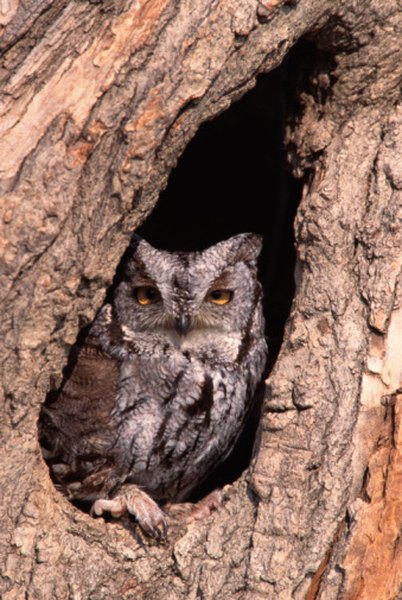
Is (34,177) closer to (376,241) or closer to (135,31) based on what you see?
(135,31)

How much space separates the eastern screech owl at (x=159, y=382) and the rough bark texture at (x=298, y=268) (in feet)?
1.09

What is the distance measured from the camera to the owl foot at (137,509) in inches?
110

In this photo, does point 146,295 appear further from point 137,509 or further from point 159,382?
point 137,509

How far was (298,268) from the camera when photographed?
9.52 ft

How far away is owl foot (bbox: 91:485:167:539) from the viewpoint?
2.79 metres

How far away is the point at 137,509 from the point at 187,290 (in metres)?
0.79

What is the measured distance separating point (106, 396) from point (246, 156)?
5.49 ft

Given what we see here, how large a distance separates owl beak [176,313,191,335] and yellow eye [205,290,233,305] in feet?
0.49

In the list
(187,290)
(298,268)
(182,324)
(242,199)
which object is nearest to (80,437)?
(182,324)

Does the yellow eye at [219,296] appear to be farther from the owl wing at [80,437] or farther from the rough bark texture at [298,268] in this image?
the owl wing at [80,437]

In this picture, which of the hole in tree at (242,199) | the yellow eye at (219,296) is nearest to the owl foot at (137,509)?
the yellow eye at (219,296)

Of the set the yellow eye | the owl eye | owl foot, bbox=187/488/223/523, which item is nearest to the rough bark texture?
owl foot, bbox=187/488/223/523

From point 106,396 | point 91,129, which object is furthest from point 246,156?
point 91,129

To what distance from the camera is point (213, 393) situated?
3.19 m
